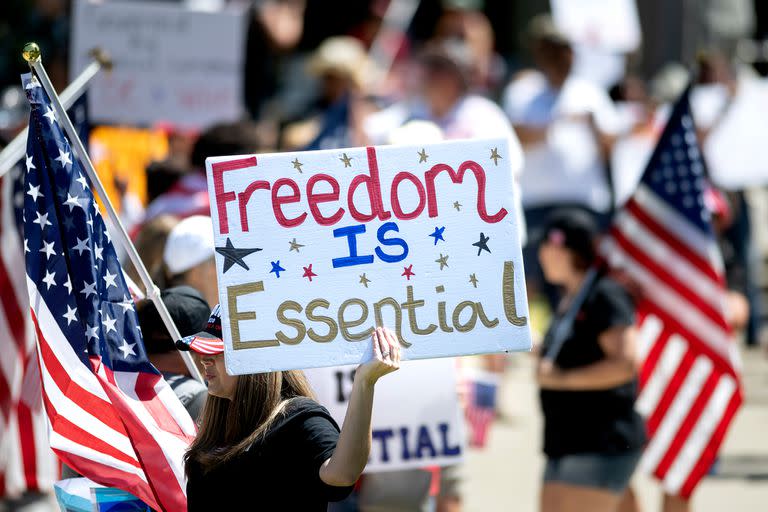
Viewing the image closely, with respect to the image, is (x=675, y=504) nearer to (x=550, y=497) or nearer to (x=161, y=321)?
(x=550, y=497)

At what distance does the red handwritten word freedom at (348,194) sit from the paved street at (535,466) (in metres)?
4.51

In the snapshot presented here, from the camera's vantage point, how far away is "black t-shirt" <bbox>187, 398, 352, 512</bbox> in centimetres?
359

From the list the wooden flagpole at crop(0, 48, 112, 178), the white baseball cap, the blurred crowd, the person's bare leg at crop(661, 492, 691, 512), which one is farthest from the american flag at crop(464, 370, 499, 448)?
the wooden flagpole at crop(0, 48, 112, 178)

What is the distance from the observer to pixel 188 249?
17.5ft

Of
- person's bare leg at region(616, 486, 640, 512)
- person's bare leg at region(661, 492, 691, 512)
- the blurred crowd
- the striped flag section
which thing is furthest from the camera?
the blurred crowd

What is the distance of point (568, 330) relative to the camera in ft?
20.0

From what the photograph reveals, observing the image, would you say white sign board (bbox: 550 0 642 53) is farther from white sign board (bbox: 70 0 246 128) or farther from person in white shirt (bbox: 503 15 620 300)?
white sign board (bbox: 70 0 246 128)

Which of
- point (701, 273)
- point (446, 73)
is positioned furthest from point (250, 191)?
point (446, 73)

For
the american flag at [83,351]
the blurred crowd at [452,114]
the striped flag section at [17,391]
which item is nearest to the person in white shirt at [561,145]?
the blurred crowd at [452,114]

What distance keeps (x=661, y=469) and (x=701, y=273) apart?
3.26 feet

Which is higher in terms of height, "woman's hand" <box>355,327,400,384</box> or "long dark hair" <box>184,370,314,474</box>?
"woman's hand" <box>355,327,400,384</box>

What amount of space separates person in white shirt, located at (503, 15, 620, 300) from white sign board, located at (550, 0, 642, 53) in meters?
1.59

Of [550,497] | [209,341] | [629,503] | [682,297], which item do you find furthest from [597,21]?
[209,341]

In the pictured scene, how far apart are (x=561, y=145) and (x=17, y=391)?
5.16 m
